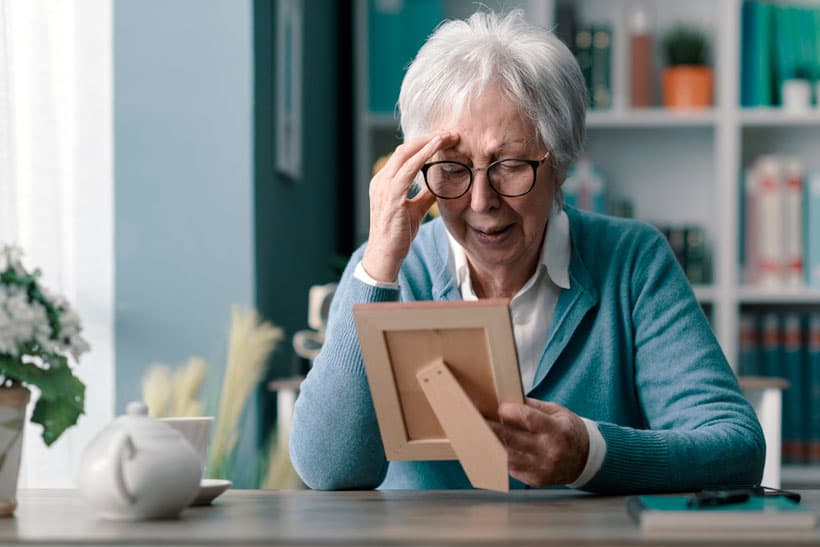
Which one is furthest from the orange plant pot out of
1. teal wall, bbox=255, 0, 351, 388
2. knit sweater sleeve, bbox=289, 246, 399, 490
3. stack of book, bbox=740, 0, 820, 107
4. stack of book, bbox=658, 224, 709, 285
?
knit sweater sleeve, bbox=289, 246, 399, 490

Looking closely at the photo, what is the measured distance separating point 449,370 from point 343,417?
310mm

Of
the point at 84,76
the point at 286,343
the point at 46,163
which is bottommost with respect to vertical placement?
the point at 286,343

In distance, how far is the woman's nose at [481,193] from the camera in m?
1.59

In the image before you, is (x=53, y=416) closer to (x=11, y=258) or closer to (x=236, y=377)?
(x=11, y=258)

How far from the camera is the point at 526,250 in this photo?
1700mm

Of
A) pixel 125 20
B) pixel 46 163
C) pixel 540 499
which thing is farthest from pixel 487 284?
pixel 125 20

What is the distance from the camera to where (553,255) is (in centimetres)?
172

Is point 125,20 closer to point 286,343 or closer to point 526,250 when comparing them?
point 286,343

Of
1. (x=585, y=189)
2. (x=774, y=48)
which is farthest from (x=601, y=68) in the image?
(x=774, y=48)

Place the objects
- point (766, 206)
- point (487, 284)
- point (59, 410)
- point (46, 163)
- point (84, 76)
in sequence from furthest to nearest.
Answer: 1. point (766, 206)
2. point (84, 76)
3. point (46, 163)
4. point (487, 284)
5. point (59, 410)

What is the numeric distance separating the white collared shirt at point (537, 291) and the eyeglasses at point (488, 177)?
0.15 m

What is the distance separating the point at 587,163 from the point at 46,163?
6.14 feet

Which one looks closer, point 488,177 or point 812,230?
point 488,177

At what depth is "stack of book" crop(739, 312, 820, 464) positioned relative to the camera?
3482mm
